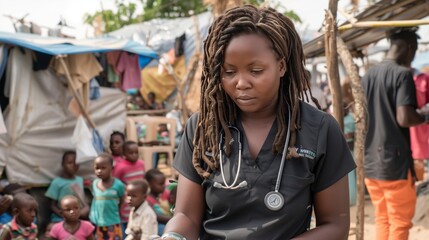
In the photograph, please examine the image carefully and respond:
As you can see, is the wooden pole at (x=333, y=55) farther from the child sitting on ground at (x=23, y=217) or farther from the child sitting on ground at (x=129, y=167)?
the child sitting on ground at (x=129, y=167)

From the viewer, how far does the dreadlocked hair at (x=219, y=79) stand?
6.29ft

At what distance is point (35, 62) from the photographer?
7531mm

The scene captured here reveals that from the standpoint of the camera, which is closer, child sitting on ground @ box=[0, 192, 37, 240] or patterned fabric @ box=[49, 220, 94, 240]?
child sitting on ground @ box=[0, 192, 37, 240]

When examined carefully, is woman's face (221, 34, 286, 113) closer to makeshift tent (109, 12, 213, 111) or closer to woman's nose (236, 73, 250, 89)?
woman's nose (236, 73, 250, 89)

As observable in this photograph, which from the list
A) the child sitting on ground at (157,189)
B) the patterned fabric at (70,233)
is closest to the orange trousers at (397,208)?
the child sitting on ground at (157,189)

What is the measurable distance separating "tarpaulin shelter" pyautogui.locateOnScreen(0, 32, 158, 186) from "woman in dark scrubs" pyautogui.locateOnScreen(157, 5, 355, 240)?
5431 mm

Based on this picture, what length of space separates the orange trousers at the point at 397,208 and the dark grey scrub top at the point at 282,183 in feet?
9.31

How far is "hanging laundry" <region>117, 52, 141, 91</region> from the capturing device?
862 centimetres

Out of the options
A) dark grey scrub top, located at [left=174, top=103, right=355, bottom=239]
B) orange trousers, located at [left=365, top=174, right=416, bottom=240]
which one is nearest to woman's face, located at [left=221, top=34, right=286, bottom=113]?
dark grey scrub top, located at [left=174, top=103, right=355, bottom=239]

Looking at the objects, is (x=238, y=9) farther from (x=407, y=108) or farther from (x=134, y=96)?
(x=134, y=96)

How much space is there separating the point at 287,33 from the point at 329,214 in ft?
1.87

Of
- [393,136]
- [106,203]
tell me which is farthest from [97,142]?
[393,136]

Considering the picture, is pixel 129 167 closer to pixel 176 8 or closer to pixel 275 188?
pixel 275 188

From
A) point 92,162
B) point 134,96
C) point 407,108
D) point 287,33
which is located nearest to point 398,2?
point 407,108
